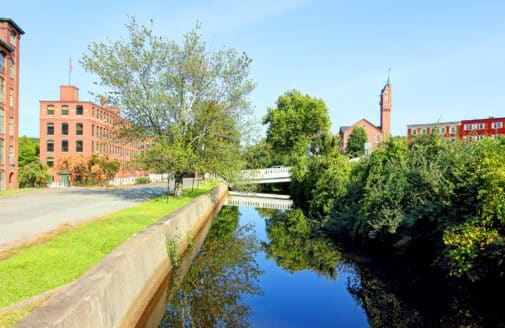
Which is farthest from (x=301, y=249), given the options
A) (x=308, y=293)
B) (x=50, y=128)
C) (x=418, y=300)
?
(x=50, y=128)

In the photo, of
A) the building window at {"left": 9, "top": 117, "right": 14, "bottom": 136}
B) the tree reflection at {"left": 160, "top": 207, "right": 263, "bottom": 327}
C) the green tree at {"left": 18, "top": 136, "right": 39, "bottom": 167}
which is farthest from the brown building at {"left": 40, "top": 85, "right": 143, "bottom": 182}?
the tree reflection at {"left": 160, "top": 207, "right": 263, "bottom": 327}

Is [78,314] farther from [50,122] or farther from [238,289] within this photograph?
[50,122]

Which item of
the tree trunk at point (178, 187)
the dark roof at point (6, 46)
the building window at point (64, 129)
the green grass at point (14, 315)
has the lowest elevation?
the green grass at point (14, 315)

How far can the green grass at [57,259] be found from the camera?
7.11 m

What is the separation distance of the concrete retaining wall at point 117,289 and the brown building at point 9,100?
31.5 m

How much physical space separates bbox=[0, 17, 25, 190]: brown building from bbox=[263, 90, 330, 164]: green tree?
3850 centimetres

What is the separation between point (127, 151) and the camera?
73.5 metres

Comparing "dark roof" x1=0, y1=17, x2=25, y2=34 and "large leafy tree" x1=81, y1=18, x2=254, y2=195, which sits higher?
"dark roof" x1=0, y1=17, x2=25, y2=34

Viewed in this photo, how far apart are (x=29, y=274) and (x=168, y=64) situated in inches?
716

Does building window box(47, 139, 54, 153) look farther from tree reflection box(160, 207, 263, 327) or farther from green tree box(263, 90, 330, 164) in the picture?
tree reflection box(160, 207, 263, 327)

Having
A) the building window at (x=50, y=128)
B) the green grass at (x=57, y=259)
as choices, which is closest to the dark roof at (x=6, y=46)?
the building window at (x=50, y=128)

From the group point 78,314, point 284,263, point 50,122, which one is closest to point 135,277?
point 78,314

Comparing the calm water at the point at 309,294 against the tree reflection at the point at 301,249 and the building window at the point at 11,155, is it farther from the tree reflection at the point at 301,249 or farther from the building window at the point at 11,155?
the building window at the point at 11,155

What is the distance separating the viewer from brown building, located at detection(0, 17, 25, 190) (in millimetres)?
36969
